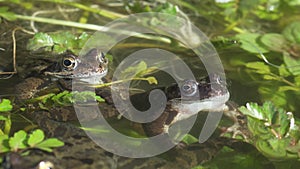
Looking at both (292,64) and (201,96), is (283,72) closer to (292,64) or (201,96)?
(292,64)

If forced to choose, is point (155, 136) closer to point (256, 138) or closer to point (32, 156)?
point (256, 138)

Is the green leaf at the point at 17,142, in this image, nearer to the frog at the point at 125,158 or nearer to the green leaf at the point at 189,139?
the frog at the point at 125,158

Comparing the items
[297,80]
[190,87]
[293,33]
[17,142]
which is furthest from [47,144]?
[293,33]

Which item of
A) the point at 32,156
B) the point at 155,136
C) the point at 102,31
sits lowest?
the point at 155,136

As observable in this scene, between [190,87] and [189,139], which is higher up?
[190,87]

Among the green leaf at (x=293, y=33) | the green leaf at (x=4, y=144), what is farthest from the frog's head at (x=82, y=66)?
the green leaf at (x=293, y=33)

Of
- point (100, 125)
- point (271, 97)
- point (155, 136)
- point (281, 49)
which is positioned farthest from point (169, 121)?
point (281, 49)
